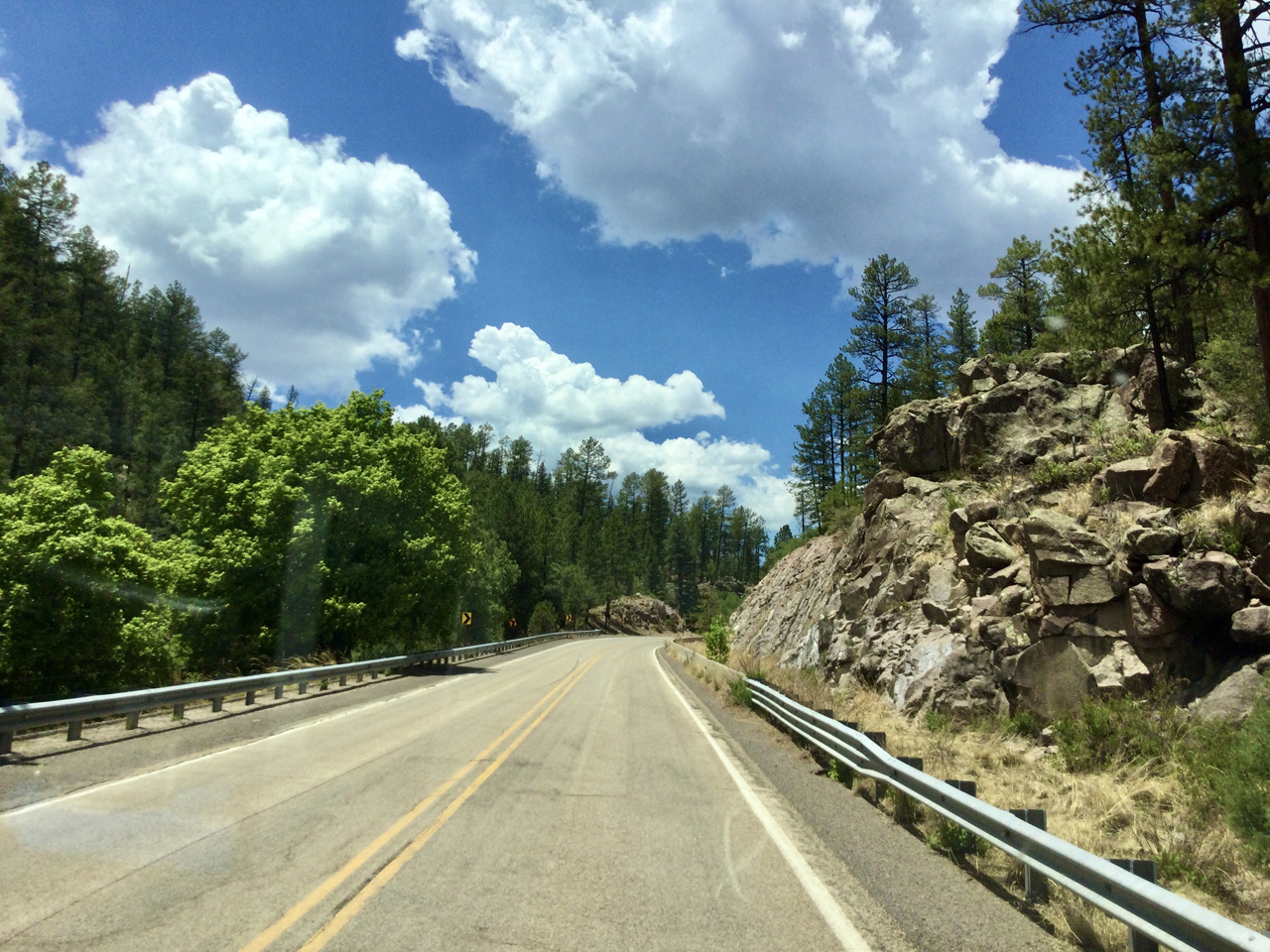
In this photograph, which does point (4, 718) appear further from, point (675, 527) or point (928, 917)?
point (675, 527)

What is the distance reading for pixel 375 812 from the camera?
695cm

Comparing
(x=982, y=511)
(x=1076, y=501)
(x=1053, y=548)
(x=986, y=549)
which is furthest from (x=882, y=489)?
(x=1053, y=548)

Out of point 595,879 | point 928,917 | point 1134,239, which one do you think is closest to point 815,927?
point 928,917

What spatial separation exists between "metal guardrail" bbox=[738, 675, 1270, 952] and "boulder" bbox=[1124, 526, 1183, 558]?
20.2 ft

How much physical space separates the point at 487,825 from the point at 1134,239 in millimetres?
Answer: 13053

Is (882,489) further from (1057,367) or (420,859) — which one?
(420,859)

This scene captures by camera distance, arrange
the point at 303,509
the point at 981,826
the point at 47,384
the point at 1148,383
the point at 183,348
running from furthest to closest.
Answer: the point at 183,348 → the point at 47,384 → the point at 303,509 → the point at 1148,383 → the point at 981,826

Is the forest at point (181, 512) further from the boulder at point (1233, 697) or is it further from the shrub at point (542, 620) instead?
the boulder at point (1233, 697)

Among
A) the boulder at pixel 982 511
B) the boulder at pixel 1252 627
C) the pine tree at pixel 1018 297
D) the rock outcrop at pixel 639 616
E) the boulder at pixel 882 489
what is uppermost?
the pine tree at pixel 1018 297

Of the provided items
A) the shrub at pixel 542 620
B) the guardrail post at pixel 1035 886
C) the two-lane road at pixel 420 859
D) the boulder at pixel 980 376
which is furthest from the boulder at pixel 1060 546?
the shrub at pixel 542 620

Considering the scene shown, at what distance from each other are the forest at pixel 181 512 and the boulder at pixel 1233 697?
64.4ft

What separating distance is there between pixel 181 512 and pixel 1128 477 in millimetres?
29370

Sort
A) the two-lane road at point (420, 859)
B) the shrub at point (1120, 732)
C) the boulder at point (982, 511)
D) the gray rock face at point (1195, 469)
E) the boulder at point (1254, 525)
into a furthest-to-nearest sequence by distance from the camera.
Result: the boulder at point (982, 511) < the gray rock face at point (1195, 469) < the boulder at point (1254, 525) < the shrub at point (1120, 732) < the two-lane road at point (420, 859)

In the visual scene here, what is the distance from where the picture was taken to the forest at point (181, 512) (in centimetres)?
1574
